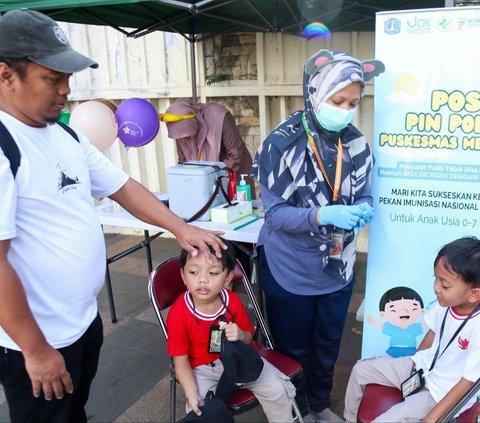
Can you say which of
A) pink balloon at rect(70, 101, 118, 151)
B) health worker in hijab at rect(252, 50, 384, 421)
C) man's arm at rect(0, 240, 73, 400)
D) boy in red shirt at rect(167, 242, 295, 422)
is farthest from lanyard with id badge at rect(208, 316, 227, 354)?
pink balloon at rect(70, 101, 118, 151)

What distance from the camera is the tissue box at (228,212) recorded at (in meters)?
2.94

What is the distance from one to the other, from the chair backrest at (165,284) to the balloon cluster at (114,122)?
1.65 meters

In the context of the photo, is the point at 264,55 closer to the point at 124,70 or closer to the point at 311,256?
the point at 124,70

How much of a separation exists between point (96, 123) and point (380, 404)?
2794 mm

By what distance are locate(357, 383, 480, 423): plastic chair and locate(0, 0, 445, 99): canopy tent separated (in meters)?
2.95

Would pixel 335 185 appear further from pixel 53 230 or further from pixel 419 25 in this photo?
pixel 53 230

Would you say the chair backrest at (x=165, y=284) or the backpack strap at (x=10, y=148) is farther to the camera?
the chair backrest at (x=165, y=284)

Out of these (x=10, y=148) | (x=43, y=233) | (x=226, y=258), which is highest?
(x=10, y=148)

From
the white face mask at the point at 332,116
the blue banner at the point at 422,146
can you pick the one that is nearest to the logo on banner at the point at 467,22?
the blue banner at the point at 422,146

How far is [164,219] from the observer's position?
1.90 m

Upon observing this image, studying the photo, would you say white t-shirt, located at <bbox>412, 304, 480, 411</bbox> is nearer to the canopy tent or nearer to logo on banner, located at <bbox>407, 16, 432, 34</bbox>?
logo on banner, located at <bbox>407, 16, 432, 34</bbox>

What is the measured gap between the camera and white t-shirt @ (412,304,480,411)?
160 cm

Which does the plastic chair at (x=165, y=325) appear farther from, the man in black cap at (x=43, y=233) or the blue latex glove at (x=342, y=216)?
the blue latex glove at (x=342, y=216)

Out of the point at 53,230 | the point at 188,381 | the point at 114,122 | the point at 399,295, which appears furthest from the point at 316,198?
the point at 114,122
